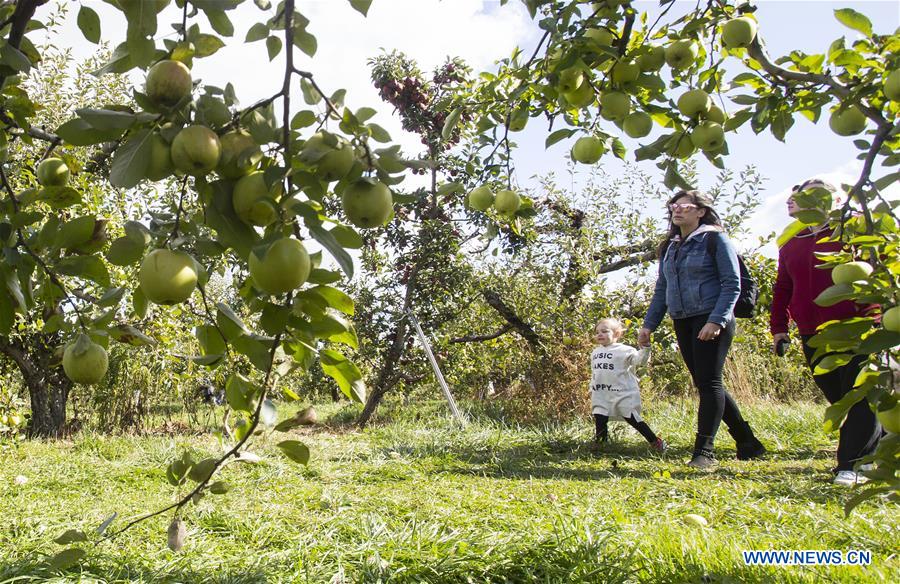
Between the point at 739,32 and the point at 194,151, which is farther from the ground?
the point at 739,32

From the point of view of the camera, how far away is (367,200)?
776mm

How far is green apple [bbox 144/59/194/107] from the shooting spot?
728 millimetres

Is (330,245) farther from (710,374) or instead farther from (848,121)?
(710,374)

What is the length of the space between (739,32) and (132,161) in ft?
3.98

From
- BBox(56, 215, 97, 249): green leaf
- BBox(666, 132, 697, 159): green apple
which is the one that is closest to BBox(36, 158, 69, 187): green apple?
BBox(56, 215, 97, 249): green leaf

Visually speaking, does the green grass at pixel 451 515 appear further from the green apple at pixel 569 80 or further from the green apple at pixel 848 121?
the green apple at pixel 569 80

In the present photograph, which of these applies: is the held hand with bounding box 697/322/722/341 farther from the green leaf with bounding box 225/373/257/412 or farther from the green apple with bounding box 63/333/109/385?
the green apple with bounding box 63/333/109/385

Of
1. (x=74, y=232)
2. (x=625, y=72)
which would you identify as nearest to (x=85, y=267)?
(x=74, y=232)

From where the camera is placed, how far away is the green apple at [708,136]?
4.36 feet

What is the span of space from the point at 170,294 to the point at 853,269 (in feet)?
4.15

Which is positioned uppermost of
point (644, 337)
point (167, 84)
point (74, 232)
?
point (167, 84)

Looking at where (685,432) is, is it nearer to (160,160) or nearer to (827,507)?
(827,507)

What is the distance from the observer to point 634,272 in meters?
6.68

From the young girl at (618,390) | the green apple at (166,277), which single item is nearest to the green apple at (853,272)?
Answer: the green apple at (166,277)
